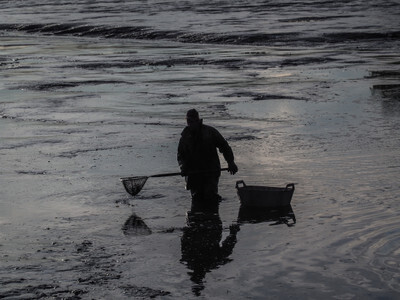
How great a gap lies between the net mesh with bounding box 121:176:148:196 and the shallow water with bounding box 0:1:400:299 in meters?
0.15

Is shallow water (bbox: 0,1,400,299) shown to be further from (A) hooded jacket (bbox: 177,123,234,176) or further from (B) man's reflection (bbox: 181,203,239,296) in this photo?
(A) hooded jacket (bbox: 177,123,234,176)

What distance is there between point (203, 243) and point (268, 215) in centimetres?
128

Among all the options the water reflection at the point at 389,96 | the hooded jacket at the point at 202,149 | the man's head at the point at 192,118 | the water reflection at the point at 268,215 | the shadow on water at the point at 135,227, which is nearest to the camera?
the shadow on water at the point at 135,227

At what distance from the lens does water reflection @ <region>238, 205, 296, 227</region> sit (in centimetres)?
1048

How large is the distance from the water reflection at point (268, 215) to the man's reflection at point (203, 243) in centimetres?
29

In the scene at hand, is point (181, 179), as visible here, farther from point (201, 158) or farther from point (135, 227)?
point (135, 227)

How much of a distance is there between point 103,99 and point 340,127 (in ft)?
20.1

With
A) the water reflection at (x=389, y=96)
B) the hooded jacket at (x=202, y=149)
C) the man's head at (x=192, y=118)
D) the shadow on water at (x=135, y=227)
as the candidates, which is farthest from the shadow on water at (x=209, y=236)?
the water reflection at (x=389, y=96)

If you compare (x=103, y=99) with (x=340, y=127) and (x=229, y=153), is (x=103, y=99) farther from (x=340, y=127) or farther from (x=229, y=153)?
(x=229, y=153)

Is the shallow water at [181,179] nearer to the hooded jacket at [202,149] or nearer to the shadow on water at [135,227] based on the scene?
the shadow on water at [135,227]

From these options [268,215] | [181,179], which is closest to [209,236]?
[268,215]

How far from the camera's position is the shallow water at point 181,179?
341 inches

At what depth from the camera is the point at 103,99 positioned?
66.0ft

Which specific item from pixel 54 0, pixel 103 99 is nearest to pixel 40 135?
pixel 103 99
